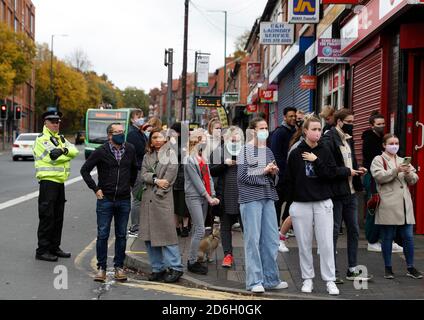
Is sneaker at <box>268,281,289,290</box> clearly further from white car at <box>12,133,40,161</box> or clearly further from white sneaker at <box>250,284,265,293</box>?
white car at <box>12,133,40,161</box>

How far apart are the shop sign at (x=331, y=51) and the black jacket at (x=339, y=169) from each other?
6039mm

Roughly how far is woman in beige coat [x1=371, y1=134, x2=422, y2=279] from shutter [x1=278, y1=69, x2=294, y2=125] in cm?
1486

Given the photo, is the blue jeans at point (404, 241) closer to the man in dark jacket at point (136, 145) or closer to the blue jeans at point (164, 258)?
the blue jeans at point (164, 258)

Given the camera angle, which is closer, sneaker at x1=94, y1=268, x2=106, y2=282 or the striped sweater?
the striped sweater

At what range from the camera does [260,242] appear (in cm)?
671

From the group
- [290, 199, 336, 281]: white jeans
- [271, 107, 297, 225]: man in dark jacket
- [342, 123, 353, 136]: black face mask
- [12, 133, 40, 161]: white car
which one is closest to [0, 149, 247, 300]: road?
[290, 199, 336, 281]: white jeans

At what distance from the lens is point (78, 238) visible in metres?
10.3

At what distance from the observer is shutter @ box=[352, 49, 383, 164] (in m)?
11.1

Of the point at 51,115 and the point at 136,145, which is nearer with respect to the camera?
the point at 51,115

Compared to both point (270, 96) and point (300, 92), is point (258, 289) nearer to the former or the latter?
point (300, 92)

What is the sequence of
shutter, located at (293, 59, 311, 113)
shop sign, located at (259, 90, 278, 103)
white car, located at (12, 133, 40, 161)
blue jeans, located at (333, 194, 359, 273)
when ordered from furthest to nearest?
white car, located at (12, 133, 40, 161) < shop sign, located at (259, 90, 278, 103) < shutter, located at (293, 59, 311, 113) < blue jeans, located at (333, 194, 359, 273)

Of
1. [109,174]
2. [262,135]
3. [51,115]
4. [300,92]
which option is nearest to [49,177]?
[51,115]

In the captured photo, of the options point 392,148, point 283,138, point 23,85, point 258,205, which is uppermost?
point 23,85

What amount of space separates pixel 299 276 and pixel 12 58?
3982 cm
